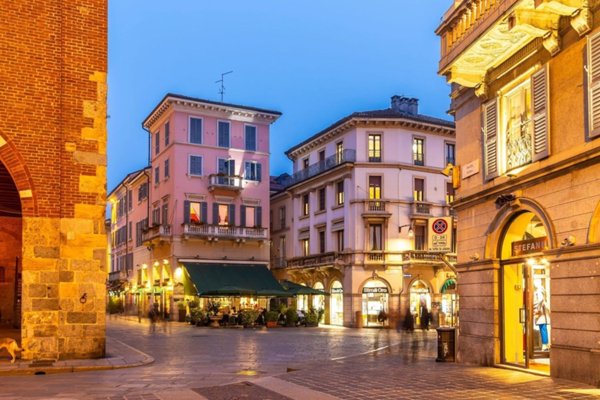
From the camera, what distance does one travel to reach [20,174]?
1723 centimetres

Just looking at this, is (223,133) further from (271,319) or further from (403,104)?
(271,319)

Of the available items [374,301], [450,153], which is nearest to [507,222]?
[374,301]

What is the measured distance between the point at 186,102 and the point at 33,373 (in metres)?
34.2

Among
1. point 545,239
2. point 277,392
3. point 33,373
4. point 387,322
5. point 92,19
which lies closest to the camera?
point 277,392

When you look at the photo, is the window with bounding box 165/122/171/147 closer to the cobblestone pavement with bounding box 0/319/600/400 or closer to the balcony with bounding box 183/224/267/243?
the balcony with bounding box 183/224/267/243

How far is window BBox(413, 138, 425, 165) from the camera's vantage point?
4588 cm

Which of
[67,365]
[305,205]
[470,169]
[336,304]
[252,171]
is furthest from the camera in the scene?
[305,205]

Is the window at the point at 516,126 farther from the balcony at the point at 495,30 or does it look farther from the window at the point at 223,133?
the window at the point at 223,133

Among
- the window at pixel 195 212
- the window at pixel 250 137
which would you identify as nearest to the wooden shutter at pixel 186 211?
the window at pixel 195 212

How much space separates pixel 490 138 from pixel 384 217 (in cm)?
2853

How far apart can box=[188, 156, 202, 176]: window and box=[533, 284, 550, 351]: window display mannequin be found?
35516 mm

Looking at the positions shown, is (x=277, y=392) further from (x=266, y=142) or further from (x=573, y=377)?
(x=266, y=142)

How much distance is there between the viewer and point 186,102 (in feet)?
156

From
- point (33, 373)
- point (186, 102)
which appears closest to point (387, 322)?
point (186, 102)
